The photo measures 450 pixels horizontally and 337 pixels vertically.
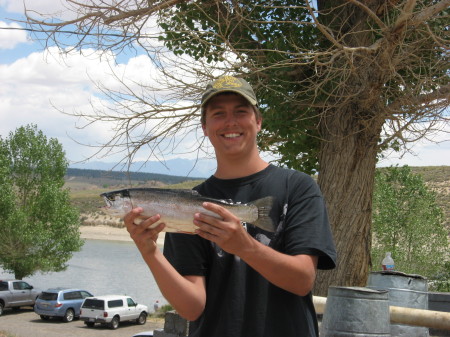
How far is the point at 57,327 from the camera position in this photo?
3638 cm

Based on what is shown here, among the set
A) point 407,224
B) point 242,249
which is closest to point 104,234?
point 407,224

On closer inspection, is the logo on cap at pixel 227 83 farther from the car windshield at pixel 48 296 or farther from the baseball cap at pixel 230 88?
the car windshield at pixel 48 296

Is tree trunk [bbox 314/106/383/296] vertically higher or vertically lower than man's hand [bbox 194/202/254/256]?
higher

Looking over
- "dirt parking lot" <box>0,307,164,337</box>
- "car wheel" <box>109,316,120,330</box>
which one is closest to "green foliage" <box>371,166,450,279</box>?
"dirt parking lot" <box>0,307,164,337</box>

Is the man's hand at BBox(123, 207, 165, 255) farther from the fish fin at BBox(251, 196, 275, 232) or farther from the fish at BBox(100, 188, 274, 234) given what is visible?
the fish fin at BBox(251, 196, 275, 232)

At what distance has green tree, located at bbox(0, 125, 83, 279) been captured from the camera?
48.9 meters

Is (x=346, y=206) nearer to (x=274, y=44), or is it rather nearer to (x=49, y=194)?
(x=274, y=44)

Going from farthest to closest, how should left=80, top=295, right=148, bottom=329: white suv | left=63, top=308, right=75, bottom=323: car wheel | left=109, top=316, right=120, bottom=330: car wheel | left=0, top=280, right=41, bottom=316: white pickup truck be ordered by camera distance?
left=0, top=280, right=41, bottom=316: white pickup truck
left=63, top=308, right=75, bottom=323: car wheel
left=109, top=316, right=120, bottom=330: car wheel
left=80, top=295, right=148, bottom=329: white suv

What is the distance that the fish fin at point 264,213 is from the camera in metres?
2.38

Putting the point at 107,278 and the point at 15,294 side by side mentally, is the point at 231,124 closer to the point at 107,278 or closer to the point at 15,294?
the point at 15,294

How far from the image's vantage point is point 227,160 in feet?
8.63

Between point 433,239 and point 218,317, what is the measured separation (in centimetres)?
2919

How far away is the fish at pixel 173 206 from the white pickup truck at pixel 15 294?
3973cm

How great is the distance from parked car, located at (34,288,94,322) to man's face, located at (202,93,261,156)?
3631 cm
